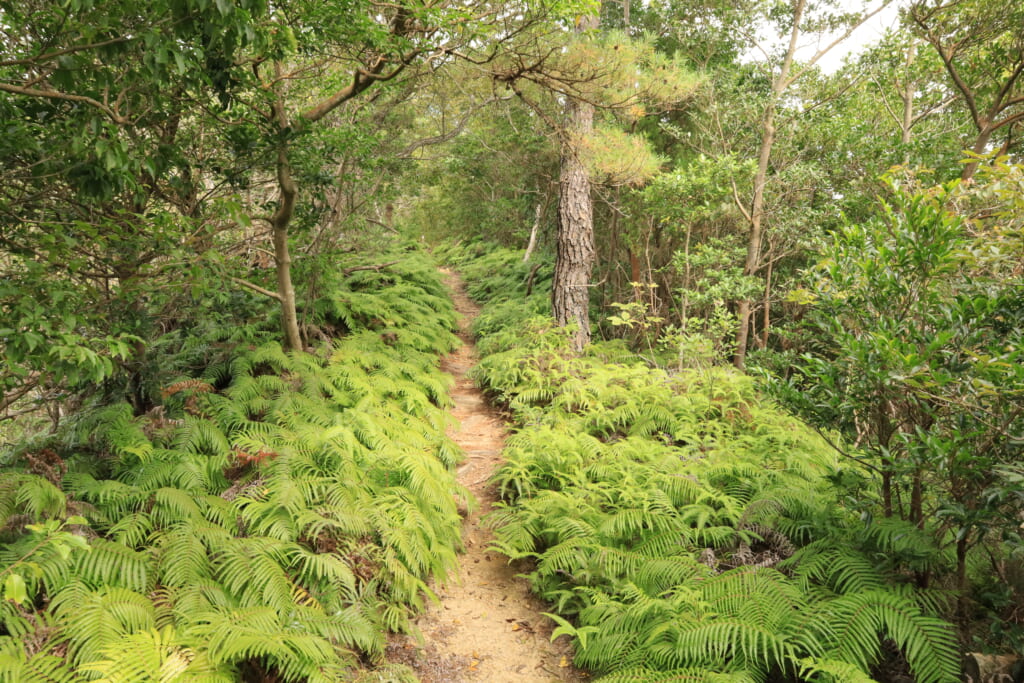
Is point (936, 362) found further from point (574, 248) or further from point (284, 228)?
point (574, 248)

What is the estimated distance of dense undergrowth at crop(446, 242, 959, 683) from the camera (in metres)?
2.92

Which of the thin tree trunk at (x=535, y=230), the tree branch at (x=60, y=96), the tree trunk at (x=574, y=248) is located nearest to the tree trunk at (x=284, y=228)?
the tree branch at (x=60, y=96)

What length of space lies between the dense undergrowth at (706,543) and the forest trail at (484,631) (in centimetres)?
21

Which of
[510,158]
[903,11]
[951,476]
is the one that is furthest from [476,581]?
[510,158]

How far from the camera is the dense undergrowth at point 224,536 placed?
261cm

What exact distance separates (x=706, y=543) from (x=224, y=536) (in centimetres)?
317

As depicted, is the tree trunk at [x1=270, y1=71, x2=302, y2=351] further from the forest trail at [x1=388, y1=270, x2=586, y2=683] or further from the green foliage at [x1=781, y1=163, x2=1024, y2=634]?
the green foliage at [x1=781, y1=163, x2=1024, y2=634]

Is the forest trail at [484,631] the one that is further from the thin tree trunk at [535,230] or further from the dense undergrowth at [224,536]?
the thin tree trunk at [535,230]

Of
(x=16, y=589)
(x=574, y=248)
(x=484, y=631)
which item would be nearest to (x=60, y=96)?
(x=16, y=589)

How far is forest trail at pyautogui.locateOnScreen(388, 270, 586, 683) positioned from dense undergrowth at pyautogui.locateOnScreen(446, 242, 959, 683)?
8.3 inches

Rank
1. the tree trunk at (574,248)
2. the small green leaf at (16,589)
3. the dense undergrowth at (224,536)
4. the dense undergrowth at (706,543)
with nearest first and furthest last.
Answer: the small green leaf at (16,589), the dense undergrowth at (224,536), the dense undergrowth at (706,543), the tree trunk at (574,248)

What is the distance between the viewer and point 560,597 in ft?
13.4

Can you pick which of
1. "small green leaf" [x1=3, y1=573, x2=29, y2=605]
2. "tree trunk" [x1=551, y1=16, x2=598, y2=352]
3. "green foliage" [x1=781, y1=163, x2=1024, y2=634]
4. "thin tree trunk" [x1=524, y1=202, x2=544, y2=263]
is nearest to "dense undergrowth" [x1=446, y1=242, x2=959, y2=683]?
"green foliage" [x1=781, y1=163, x2=1024, y2=634]

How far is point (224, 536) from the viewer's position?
335cm
